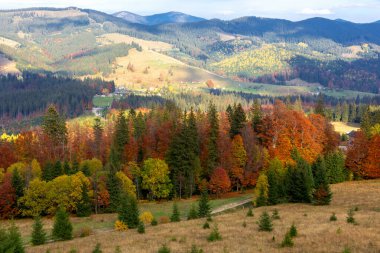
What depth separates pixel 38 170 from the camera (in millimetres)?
88125

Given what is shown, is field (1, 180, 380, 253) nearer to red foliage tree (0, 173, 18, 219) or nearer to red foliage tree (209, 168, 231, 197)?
red foliage tree (0, 173, 18, 219)

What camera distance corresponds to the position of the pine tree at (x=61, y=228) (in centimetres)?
4953

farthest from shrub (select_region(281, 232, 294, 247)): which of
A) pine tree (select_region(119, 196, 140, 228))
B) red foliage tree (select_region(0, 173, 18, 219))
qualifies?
red foliage tree (select_region(0, 173, 18, 219))

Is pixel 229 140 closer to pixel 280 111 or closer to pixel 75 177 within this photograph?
pixel 280 111

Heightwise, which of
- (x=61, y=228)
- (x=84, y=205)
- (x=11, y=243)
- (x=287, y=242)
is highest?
(x=287, y=242)

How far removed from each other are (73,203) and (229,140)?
36.2 metres

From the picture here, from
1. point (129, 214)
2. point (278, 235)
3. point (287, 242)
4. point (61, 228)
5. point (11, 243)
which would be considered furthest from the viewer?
point (129, 214)

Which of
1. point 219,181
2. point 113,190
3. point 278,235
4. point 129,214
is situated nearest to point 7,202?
point 113,190

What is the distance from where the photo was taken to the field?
32.6m

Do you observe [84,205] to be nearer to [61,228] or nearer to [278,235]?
[61,228]

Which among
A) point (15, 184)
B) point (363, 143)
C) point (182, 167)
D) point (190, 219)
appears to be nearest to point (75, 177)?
point (15, 184)

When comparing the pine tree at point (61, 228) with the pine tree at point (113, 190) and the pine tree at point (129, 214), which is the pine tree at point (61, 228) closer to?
the pine tree at point (129, 214)

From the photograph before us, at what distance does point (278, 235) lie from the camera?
123ft

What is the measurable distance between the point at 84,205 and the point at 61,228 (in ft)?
84.7
